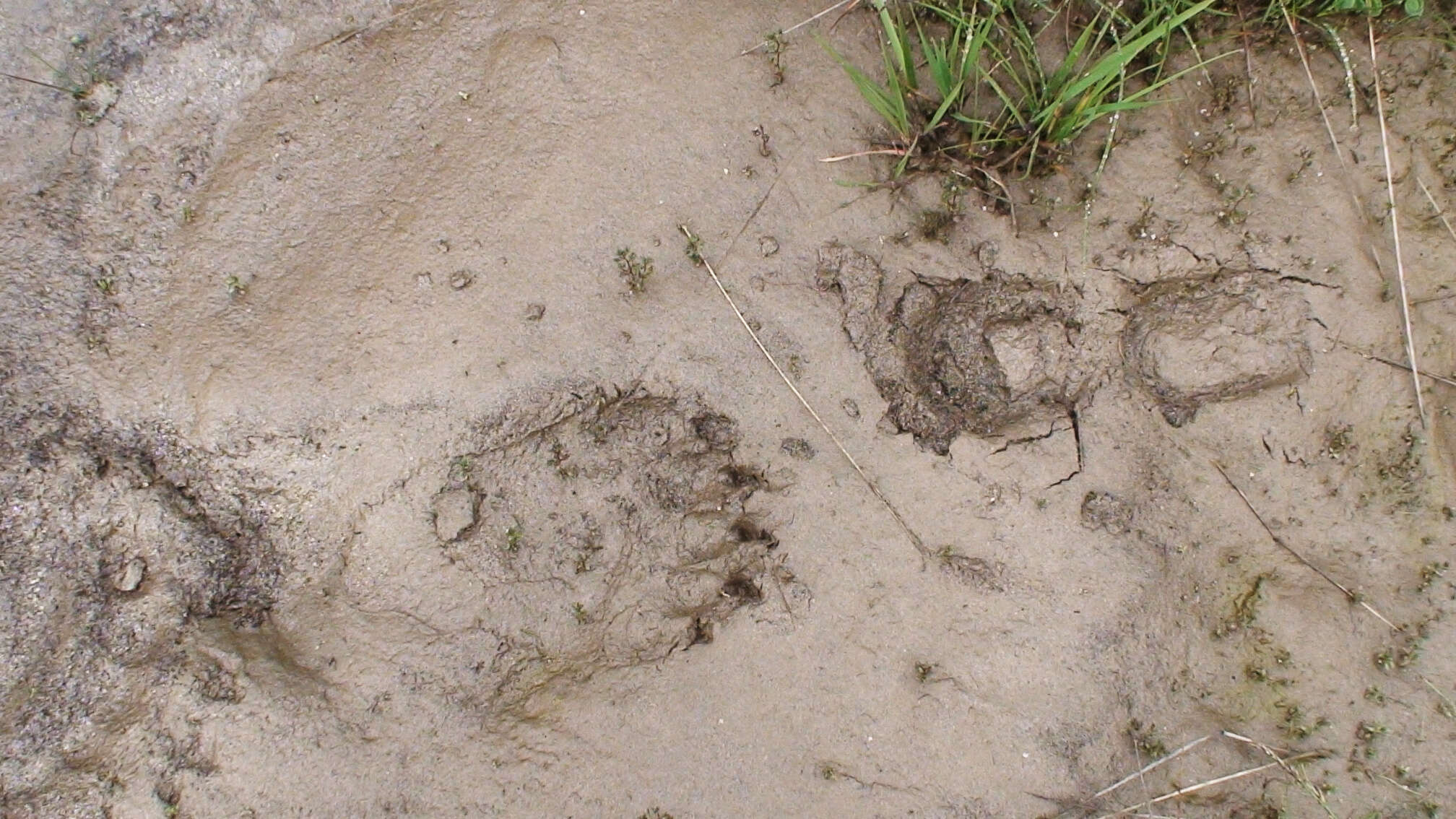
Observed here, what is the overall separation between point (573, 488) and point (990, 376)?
4.12ft

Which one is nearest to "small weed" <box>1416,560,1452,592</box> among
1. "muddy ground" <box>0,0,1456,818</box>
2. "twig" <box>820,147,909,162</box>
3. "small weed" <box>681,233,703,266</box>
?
"muddy ground" <box>0,0,1456,818</box>

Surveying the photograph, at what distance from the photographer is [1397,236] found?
2.42m

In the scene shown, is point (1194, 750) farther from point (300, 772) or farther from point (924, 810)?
point (300, 772)

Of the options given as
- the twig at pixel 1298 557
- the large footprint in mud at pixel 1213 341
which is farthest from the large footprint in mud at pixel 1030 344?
the twig at pixel 1298 557

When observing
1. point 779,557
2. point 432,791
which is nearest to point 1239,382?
point 779,557

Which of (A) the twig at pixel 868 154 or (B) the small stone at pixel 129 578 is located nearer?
(B) the small stone at pixel 129 578

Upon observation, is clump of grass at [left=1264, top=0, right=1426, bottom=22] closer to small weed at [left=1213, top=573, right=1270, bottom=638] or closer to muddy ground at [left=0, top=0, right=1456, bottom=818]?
muddy ground at [left=0, top=0, right=1456, bottom=818]

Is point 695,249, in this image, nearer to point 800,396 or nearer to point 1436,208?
point 800,396

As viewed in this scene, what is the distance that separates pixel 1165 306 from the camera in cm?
244

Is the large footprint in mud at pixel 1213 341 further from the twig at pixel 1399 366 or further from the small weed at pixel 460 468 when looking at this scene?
the small weed at pixel 460 468

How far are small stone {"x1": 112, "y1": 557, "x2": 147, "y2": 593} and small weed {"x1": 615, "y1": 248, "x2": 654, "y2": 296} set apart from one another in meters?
1.60

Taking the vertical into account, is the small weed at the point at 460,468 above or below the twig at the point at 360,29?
below

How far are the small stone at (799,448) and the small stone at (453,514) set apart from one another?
93cm

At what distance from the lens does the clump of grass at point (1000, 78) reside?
2.32 m
